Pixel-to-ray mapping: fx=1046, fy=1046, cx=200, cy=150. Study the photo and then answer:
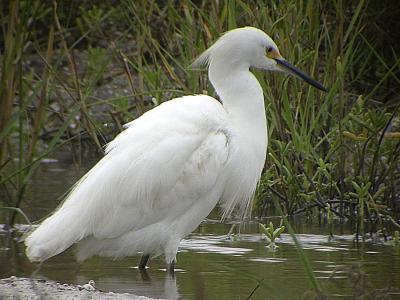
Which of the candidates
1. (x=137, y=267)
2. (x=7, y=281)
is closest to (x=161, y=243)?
(x=137, y=267)

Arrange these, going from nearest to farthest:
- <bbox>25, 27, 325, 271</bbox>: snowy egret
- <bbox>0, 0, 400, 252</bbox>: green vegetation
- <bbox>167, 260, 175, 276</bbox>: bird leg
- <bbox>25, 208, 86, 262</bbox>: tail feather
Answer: <bbox>25, 208, 86, 262</bbox>: tail feather
<bbox>25, 27, 325, 271</bbox>: snowy egret
<bbox>167, 260, 175, 276</bbox>: bird leg
<bbox>0, 0, 400, 252</bbox>: green vegetation

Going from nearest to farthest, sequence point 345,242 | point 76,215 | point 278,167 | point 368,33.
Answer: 1. point 76,215
2. point 345,242
3. point 278,167
4. point 368,33

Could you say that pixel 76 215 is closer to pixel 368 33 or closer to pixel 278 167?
pixel 278 167

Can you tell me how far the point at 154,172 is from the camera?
17.5 feet

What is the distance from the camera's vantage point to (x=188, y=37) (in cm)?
710

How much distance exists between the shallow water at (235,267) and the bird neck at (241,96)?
719mm

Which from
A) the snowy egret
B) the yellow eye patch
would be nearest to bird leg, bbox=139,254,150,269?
the snowy egret

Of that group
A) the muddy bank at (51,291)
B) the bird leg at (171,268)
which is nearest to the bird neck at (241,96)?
the bird leg at (171,268)

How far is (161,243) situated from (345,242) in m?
1.30

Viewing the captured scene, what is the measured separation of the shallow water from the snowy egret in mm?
167

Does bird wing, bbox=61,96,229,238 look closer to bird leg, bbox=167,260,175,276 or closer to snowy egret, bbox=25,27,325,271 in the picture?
snowy egret, bbox=25,27,325,271

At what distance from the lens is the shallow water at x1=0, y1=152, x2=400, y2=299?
494cm

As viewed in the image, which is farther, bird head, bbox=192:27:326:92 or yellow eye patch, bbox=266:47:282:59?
yellow eye patch, bbox=266:47:282:59

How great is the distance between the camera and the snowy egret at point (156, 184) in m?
5.25
